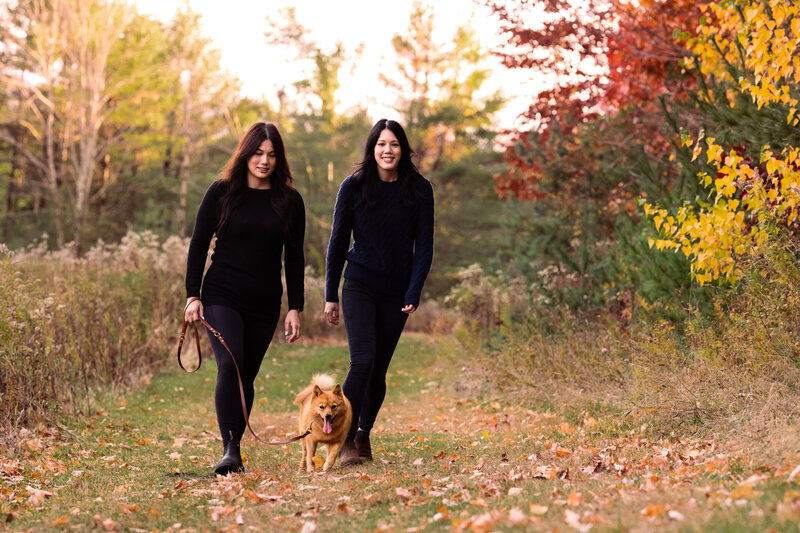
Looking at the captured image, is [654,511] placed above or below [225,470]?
above

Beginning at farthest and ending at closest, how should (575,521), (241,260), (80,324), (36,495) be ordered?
(80,324)
(241,260)
(36,495)
(575,521)

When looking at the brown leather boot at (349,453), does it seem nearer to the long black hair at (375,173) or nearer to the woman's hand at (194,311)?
the woman's hand at (194,311)

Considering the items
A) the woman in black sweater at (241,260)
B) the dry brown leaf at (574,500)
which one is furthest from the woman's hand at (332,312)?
the dry brown leaf at (574,500)

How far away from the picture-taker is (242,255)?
210 inches

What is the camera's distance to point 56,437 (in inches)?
271

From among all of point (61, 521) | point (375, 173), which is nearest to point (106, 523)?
point (61, 521)

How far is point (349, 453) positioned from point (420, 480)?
2.49 ft

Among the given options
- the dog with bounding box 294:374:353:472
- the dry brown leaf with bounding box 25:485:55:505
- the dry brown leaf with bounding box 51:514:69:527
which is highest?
the dog with bounding box 294:374:353:472

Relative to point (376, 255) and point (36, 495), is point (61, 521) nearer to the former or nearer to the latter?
point (36, 495)

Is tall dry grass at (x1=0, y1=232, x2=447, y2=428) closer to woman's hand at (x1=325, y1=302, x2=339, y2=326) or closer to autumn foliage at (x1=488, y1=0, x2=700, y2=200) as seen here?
woman's hand at (x1=325, y1=302, x2=339, y2=326)

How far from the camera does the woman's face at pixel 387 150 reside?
5.42m

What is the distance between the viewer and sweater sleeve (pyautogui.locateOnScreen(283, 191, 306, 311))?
554 centimetres

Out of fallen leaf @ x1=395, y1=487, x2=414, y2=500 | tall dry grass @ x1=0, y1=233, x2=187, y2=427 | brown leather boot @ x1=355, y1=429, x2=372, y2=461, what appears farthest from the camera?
tall dry grass @ x1=0, y1=233, x2=187, y2=427

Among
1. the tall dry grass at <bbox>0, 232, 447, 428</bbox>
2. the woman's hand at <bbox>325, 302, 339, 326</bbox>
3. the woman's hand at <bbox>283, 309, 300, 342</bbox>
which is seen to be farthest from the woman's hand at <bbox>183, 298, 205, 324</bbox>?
the tall dry grass at <bbox>0, 232, 447, 428</bbox>
